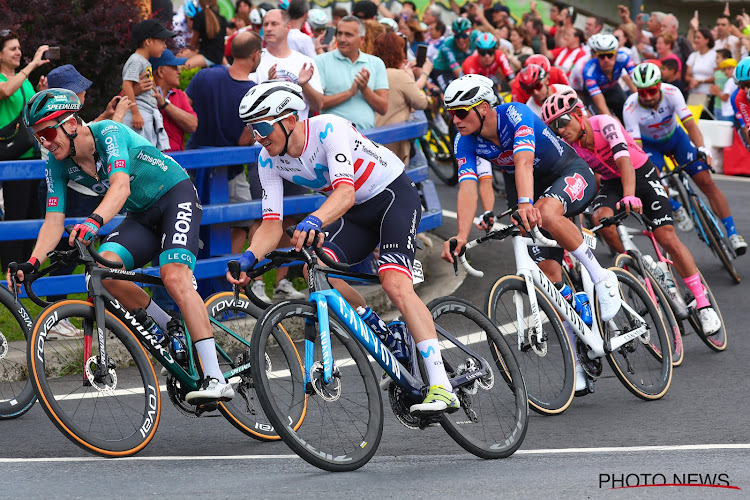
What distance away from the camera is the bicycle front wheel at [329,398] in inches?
206

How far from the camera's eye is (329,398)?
5312 millimetres

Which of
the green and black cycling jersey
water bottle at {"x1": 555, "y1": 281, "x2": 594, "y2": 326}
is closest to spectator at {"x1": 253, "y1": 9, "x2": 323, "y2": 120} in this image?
the green and black cycling jersey

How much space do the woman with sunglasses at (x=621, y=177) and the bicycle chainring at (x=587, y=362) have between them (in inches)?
57.0

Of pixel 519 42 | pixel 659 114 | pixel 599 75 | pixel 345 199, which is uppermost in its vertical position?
pixel 345 199

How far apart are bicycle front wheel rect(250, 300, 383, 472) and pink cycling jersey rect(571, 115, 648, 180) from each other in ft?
12.1

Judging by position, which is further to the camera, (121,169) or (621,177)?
(621,177)

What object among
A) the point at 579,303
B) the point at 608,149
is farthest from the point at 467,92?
the point at 608,149

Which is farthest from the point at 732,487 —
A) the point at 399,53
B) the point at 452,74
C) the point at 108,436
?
the point at 452,74

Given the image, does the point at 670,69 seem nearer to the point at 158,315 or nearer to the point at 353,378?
the point at 158,315

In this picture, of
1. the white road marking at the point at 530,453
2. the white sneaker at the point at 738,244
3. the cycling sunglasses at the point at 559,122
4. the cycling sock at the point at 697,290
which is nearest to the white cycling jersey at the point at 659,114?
the white sneaker at the point at 738,244

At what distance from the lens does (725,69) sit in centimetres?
1812

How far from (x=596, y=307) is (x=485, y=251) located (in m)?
5.08

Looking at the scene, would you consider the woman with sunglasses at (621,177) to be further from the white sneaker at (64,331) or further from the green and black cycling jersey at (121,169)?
the white sneaker at (64,331)

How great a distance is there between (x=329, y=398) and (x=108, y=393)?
1.26 metres
